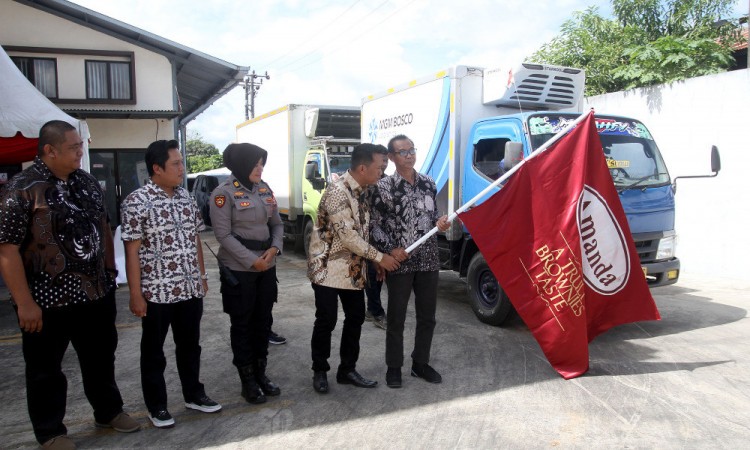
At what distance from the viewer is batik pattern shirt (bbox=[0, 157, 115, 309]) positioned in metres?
3.05

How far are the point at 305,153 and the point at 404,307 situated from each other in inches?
292

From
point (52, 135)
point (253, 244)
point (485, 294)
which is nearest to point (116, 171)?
point (485, 294)

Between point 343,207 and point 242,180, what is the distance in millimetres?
741

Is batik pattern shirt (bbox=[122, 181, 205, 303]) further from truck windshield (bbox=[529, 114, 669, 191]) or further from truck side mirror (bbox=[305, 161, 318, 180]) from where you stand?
truck side mirror (bbox=[305, 161, 318, 180])

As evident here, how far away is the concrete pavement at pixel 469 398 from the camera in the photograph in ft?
11.5

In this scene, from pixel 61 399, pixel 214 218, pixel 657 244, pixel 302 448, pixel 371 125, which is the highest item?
pixel 371 125

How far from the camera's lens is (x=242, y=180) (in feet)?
13.0

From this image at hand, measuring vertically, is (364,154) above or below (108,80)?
below

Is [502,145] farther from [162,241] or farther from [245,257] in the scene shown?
[162,241]

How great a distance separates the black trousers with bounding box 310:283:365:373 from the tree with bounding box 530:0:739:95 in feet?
30.5

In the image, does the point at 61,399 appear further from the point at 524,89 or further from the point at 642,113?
the point at 642,113

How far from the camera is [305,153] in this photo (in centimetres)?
1123

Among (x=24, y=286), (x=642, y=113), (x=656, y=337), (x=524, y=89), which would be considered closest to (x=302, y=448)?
(x=24, y=286)

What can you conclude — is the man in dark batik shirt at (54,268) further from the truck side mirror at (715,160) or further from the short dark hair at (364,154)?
the truck side mirror at (715,160)
